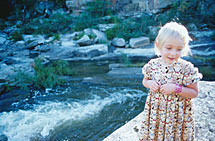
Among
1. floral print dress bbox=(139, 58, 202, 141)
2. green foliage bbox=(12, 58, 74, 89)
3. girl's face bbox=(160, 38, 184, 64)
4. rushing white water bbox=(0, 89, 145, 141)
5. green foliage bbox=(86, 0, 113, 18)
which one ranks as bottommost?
rushing white water bbox=(0, 89, 145, 141)

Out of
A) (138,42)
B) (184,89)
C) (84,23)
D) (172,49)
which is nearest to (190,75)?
(184,89)

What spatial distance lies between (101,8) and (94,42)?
505 cm

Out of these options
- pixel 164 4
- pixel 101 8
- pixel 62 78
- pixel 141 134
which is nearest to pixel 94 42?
pixel 62 78

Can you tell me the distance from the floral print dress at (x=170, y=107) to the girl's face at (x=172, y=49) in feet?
0.20

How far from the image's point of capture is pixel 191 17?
10211 millimetres

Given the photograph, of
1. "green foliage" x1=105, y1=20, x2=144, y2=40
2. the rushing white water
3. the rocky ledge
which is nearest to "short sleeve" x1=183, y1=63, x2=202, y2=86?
the rocky ledge

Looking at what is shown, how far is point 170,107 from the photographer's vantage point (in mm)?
1226

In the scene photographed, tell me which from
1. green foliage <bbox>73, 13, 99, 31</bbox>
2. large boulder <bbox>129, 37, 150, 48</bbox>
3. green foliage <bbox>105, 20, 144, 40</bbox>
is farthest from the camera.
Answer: green foliage <bbox>73, 13, 99, 31</bbox>

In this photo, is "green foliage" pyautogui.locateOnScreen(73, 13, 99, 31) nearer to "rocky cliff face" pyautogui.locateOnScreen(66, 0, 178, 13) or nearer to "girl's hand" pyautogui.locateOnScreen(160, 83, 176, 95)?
"rocky cliff face" pyautogui.locateOnScreen(66, 0, 178, 13)

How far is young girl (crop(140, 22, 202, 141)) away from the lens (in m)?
1.15

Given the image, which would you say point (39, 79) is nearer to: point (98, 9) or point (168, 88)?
point (168, 88)

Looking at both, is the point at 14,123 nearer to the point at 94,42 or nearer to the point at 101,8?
the point at 94,42

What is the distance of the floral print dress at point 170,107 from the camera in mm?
1196

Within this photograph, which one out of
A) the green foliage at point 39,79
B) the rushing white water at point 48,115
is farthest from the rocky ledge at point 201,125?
the green foliage at point 39,79
